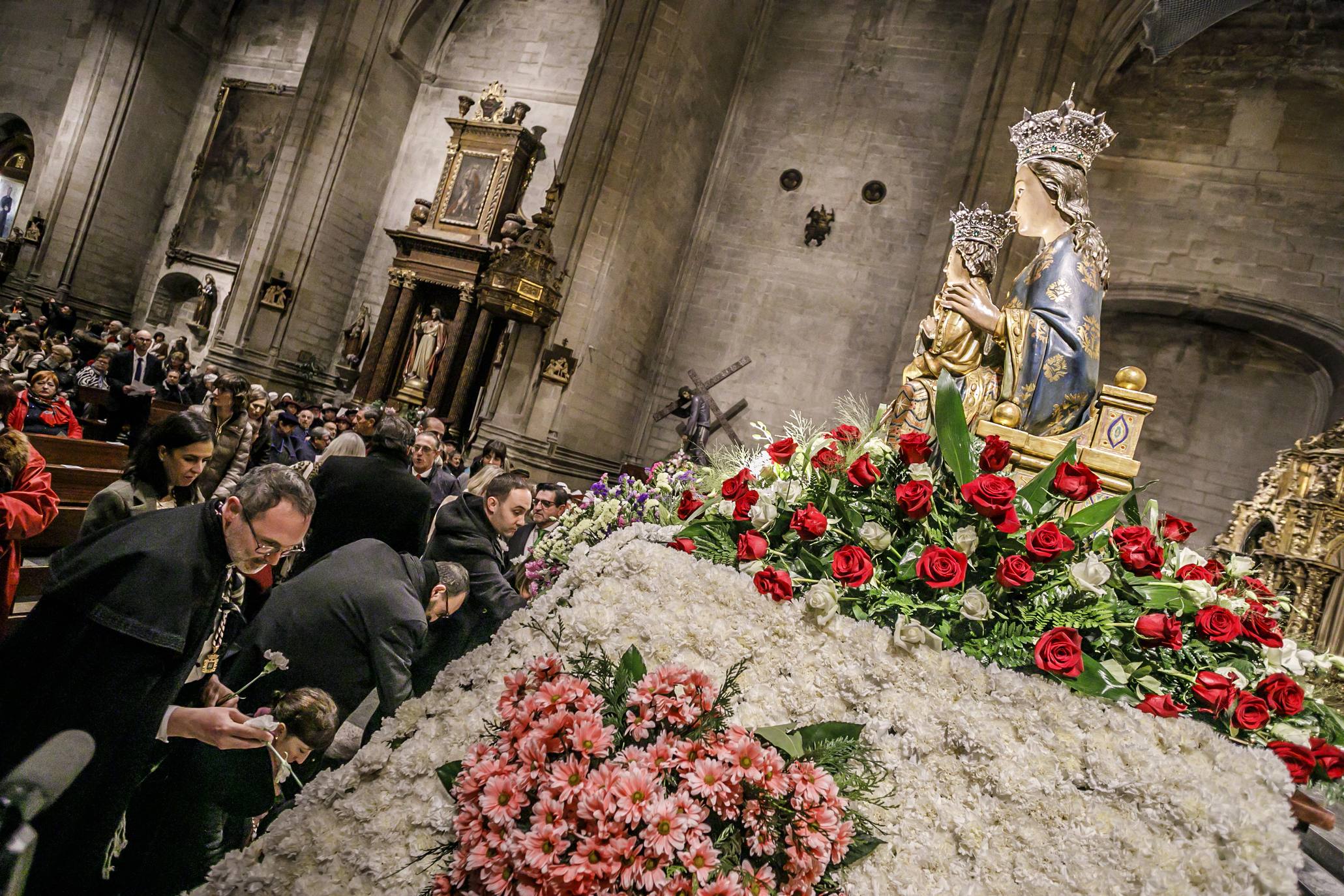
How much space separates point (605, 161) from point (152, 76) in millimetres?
11361

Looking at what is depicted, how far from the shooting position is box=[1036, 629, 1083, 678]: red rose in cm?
142

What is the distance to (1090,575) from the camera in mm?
1614

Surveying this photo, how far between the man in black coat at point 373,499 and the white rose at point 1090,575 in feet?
9.48

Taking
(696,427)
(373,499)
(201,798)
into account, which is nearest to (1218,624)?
(201,798)

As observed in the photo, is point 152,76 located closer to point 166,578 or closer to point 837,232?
point 837,232

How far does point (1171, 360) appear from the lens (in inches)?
410

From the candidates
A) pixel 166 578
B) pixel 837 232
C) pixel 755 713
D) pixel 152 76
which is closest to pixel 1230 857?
pixel 755 713

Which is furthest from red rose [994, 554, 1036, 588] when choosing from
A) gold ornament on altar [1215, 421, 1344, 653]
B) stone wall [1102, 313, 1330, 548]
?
stone wall [1102, 313, 1330, 548]

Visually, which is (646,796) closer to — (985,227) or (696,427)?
(985,227)

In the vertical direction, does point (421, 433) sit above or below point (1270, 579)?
below

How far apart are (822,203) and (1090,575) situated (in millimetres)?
11246

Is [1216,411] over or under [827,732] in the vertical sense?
over

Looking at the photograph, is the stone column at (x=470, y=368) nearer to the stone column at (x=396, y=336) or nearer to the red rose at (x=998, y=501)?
the stone column at (x=396, y=336)

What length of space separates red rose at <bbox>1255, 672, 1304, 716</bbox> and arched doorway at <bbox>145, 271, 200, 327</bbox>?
56.8 ft
